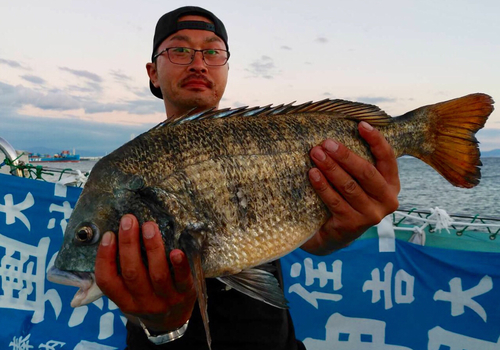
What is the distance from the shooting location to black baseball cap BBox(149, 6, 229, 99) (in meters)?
3.20

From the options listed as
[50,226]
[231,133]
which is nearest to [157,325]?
[231,133]

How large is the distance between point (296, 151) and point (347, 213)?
0.51 m

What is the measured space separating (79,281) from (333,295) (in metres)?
3.21

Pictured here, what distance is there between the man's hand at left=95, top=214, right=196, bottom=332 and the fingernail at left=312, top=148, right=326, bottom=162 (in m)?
0.97

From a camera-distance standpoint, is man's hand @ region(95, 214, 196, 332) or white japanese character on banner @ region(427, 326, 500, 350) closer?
man's hand @ region(95, 214, 196, 332)

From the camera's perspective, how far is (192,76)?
3.05 meters

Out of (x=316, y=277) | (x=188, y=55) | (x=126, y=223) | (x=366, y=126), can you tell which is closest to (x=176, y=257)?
(x=126, y=223)

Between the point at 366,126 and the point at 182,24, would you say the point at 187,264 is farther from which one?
the point at 182,24

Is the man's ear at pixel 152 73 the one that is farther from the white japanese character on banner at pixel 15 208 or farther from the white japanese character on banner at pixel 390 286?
the white japanese character on banner at pixel 390 286

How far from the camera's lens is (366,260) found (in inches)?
173

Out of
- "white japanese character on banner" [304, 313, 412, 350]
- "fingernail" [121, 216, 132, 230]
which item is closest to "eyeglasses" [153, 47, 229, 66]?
"fingernail" [121, 216, 132, 230]

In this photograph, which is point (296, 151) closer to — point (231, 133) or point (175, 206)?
point (231, 133)

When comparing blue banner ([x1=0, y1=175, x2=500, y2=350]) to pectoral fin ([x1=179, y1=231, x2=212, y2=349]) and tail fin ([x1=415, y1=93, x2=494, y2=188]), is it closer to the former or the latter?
tail fin ([x1=415, y1=93, x2=494, y2=188])

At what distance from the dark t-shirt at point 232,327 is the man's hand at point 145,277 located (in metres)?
0.32
